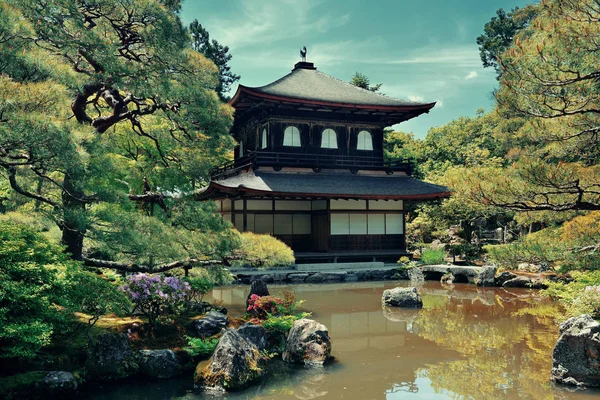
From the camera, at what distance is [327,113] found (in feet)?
70.8

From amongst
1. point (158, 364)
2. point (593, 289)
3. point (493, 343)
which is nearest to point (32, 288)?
point (158, 364)

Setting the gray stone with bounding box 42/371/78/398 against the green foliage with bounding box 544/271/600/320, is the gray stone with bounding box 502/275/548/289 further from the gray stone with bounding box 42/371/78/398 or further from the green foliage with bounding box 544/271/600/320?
the gray stone with bounding box 42/371/78/398

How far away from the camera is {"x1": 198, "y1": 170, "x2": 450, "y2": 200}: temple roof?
700 inches

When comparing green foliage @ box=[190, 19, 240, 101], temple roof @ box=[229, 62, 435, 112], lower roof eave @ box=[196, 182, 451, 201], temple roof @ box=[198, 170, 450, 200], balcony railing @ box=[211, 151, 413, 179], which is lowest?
lower roof eave @ box=[196, 182, 451, 201]

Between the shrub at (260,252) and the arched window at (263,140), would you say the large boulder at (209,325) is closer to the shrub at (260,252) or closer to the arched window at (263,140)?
the shrub at (260,252)

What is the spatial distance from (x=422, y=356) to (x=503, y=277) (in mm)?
10076

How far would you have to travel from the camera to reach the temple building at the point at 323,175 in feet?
64.1

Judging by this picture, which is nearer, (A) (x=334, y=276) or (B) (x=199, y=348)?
(B) (x=199, y=348)

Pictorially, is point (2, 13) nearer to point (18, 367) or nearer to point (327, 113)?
point (18, 367)

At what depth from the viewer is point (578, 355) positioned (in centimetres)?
674

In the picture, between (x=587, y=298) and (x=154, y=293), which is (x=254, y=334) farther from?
(x=587, y=298)

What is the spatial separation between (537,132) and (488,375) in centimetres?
391

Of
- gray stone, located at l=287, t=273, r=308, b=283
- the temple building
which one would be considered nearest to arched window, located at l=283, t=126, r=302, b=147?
the temple building

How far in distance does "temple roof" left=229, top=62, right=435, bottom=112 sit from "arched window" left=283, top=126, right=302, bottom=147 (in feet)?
5.37
